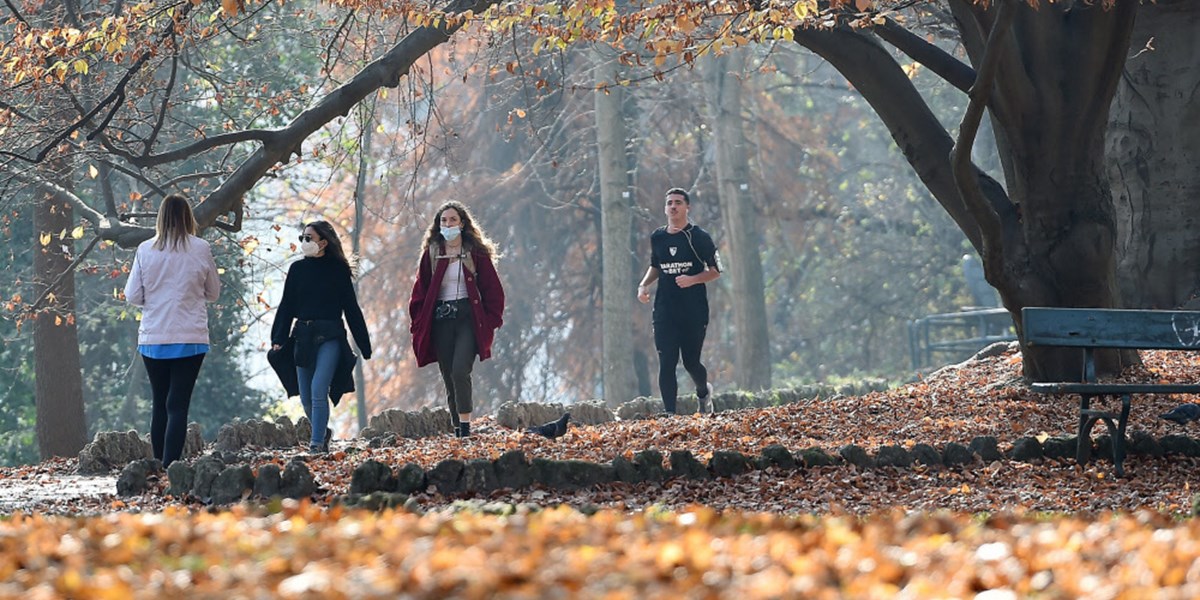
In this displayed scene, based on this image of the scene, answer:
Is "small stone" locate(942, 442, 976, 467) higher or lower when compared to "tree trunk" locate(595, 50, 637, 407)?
lower

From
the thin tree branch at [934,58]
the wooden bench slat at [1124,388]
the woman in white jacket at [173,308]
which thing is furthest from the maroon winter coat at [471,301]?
the wooden bench slat at [1124,388]

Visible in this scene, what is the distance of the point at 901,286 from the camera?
37.4 metres

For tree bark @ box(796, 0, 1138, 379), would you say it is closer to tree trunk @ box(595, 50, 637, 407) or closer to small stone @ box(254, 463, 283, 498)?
small stone @ box(254, 463, 283, 498)

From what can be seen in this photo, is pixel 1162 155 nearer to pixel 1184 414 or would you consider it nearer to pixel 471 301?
pixel 1184 414

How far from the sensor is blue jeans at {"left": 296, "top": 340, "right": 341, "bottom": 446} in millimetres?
10859

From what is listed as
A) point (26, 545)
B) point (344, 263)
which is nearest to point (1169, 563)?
point (26, 545)

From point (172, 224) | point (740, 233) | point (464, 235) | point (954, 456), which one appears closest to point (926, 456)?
point (954, 456)

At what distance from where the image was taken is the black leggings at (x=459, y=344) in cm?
1154

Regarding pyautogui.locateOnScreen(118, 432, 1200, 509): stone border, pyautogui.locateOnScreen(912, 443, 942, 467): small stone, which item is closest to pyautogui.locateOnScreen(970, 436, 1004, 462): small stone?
pyautogui.locateOnScreen(118, 432, 1200, 509): stone border

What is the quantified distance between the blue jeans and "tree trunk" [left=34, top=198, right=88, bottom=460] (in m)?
5.00

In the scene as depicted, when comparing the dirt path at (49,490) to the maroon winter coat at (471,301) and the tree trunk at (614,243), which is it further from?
the tree trunk at (614,243)

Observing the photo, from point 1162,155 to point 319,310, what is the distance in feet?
20.9

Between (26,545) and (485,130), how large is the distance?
84.8 feet

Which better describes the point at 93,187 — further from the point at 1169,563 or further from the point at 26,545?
the point at 1169,563
